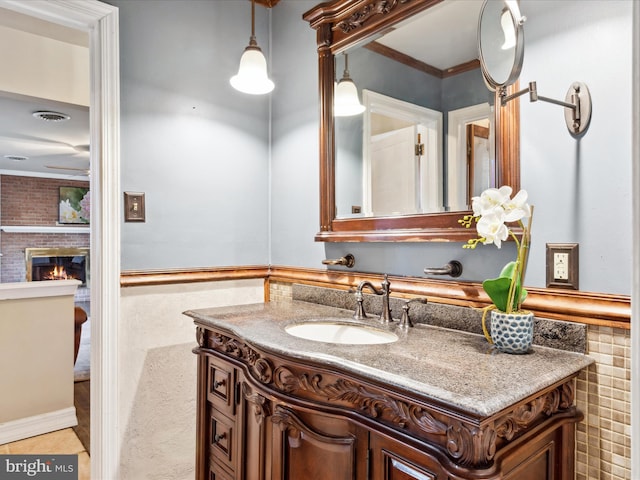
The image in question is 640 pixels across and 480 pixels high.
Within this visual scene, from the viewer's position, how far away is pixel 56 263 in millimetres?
7691

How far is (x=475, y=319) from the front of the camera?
49.8 inches

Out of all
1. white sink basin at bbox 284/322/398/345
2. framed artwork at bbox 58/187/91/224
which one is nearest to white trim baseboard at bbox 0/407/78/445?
white sink basin at bbox 284/322/398/345

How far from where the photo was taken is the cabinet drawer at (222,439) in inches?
55.5

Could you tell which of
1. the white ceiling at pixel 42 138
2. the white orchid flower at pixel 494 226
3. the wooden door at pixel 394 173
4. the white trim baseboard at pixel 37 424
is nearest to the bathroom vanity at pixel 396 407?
the white orchid flower at pixel 494 226

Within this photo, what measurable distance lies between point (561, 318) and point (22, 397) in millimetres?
3094

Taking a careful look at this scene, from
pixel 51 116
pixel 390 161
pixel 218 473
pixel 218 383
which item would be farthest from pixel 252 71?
pixel 51 116

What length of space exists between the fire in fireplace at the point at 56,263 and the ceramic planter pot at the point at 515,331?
8.43m

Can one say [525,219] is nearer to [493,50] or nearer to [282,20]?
[493,50]

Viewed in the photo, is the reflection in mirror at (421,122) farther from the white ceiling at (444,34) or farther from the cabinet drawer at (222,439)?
the cabinet drawer at (222,439)

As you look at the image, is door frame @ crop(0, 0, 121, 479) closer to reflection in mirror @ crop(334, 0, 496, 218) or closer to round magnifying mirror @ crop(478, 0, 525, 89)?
reflection in mirror @ crop(334, 0, 496, 218)

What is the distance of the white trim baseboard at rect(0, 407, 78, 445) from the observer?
2479 millimetres

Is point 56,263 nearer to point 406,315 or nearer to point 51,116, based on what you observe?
point 51,116

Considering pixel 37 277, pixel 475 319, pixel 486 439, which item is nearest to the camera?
pixel 486 439

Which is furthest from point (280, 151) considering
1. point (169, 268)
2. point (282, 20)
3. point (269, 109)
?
point (169, 268)
